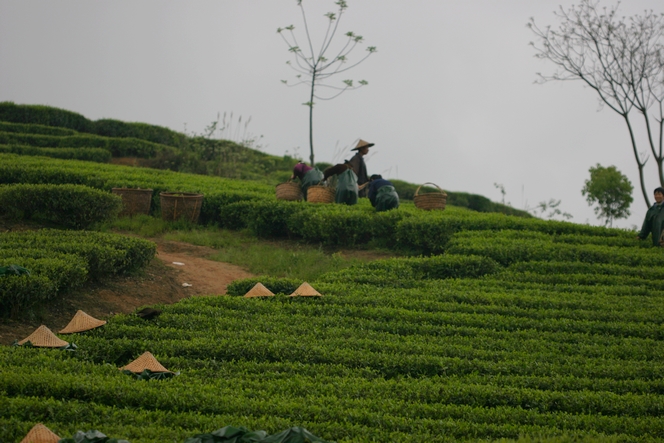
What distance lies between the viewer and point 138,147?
19.5 metres

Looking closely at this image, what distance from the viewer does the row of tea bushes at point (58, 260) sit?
6254 mm

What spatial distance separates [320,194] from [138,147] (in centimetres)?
923

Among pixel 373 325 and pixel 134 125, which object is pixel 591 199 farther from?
pixel 373 325

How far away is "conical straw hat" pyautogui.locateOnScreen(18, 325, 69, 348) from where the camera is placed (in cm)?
547

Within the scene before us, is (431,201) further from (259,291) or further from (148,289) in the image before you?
(148,289)

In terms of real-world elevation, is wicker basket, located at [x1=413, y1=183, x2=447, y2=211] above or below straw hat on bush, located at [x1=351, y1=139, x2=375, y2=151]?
below

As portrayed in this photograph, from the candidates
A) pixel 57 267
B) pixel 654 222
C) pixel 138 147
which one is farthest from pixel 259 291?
pixel 138 147

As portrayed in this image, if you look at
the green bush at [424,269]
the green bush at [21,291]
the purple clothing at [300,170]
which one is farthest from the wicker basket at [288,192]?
the green bush at [21,291]

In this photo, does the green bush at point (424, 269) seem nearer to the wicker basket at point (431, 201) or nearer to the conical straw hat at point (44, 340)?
the wicker basket at point (431, 201)

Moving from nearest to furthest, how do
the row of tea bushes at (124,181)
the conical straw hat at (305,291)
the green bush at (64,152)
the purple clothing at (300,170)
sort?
the conical straw hat at (305,291) < the row of tea bushes at (124,181) < the purple clothing at (300,170) < the green bush at (64,152)

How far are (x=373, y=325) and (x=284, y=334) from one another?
3.11 ft

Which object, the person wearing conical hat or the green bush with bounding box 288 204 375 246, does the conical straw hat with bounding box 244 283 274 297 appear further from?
the person wearing conical hat

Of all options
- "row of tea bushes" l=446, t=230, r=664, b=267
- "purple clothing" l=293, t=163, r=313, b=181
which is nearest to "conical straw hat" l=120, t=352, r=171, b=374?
"row of tea bushes" l=446, t=230, r=664, b=267

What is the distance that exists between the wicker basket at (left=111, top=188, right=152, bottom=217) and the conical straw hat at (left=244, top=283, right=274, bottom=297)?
16.7 ft
